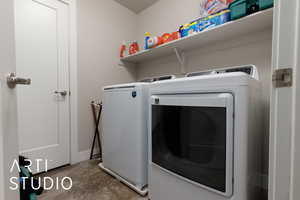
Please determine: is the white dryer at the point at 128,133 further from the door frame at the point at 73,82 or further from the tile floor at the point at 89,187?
the door frame at the point at 73,82

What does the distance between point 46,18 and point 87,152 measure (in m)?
1.77

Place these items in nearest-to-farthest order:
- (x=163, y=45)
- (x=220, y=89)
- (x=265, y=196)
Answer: (x=220, y=89), (x=265, y=196), (x=163, y=45)

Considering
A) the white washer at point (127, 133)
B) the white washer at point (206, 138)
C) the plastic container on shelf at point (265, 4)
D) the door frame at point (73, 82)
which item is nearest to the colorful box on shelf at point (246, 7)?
the plastic container on shelf at point (265, 4)

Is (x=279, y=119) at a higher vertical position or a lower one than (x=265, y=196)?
higher

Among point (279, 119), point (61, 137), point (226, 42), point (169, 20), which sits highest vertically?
point (169, 20)

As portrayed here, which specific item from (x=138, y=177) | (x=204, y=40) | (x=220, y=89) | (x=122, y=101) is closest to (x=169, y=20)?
(x=204, y=40)

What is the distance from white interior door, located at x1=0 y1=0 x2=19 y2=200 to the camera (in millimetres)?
555

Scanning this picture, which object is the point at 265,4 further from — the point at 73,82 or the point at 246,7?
the point at 73,82

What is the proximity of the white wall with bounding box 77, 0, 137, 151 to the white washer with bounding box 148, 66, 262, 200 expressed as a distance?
4.13 ft

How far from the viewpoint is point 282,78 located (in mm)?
542

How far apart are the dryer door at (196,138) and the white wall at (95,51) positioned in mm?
1269

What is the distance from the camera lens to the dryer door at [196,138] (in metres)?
0.74

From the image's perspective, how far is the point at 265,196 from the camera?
1.08 meters

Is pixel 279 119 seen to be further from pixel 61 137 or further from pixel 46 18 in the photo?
pixel 46 18
